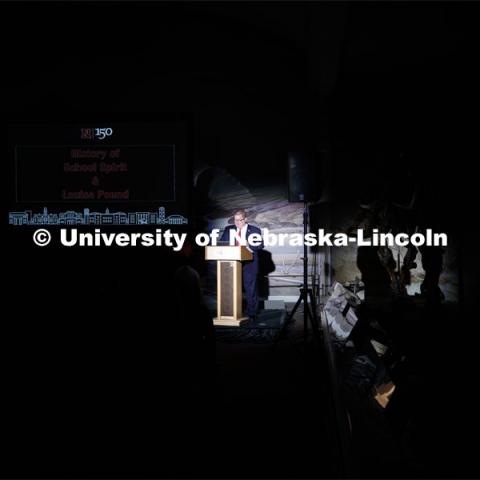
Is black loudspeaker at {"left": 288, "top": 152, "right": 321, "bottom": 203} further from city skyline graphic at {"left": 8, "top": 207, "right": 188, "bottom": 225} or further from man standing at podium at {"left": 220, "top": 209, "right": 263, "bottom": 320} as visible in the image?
city skyline graphic at {"left": 8, "top": 207, "right": 188, "bottom": 225}

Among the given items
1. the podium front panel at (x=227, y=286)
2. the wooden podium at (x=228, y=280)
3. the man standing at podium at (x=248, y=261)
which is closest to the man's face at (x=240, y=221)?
the man standing at podium at (x=248, y=261)

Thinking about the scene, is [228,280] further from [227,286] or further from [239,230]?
[239,230]

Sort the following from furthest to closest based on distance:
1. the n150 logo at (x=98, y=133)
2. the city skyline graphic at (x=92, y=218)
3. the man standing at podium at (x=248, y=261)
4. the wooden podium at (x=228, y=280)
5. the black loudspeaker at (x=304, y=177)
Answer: the man standing at podium at (x=248, y=261), the city skyline graphic at (x=92, y=218), the n150 logo at (x=98, y=133), the wooden podium at (x=228, y=280), the black loudspeaker at (x=304, y=177)

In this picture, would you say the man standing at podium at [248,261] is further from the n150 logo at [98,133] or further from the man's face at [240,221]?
the n150 logo at [98,133]

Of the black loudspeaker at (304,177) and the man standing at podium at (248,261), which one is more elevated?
the black loudspeaker at (304,177)

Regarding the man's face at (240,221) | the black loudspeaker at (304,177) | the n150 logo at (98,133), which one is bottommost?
the man's face at (240,221)

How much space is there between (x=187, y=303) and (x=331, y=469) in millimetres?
1186

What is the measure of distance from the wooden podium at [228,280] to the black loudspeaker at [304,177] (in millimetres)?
926

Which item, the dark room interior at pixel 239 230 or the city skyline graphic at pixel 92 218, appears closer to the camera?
the dark room interior at pixel 239 230

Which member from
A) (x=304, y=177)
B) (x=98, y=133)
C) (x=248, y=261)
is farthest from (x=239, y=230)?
(x=98, y=133)

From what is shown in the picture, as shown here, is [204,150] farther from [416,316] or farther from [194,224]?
[416,316]

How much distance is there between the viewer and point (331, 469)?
1.88 metres

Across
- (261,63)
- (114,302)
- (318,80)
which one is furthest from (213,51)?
(114,302)

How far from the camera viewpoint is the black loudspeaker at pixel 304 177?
15.4 ft
